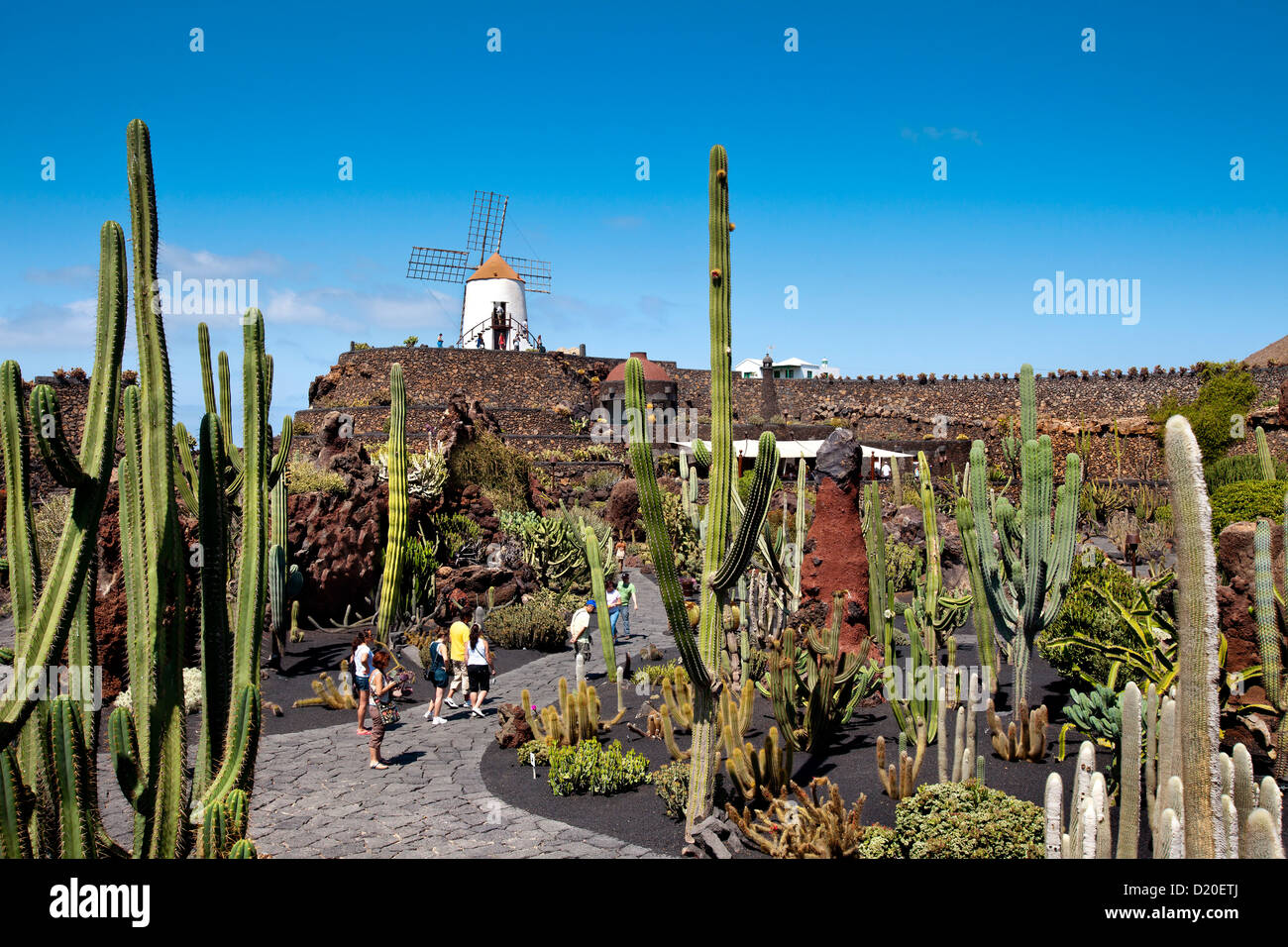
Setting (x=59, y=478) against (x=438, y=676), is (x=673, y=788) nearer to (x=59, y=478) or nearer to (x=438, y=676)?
(x=438, y=676)

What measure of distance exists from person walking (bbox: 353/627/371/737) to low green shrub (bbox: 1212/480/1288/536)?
10114 millimetres

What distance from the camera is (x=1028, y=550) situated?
712cm

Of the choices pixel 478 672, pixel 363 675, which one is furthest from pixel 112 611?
pixel 478 672

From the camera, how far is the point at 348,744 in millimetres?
7980

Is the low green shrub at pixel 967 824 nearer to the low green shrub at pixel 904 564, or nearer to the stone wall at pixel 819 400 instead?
the low green shrub at pixel 904 564

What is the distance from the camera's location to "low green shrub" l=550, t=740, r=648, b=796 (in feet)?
21.9

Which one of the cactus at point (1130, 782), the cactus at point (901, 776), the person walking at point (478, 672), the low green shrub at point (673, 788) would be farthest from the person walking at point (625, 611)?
the cactus at point (1130, 782)

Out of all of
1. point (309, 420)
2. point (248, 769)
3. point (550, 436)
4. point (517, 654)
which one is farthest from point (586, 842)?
point (309, 420)

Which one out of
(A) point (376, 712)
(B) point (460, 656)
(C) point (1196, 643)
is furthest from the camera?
(B) point (460, 656)

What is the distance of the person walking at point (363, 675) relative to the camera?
7996 mm

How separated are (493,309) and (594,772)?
1548 inches

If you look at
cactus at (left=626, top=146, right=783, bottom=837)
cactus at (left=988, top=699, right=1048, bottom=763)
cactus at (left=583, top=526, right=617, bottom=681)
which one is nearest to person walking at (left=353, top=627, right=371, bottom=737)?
cactus at (left=583, top=526, right=617, bottom=681)

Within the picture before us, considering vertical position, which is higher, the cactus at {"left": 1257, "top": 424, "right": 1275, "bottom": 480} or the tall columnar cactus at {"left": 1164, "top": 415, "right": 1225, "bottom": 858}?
the cactus at {"left": 1257, "top": 424, "right": 1275, "bottom": 480}

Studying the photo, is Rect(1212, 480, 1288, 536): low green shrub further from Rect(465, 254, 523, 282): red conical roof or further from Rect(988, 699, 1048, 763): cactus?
Rect(465, 254, 523, 282): red conical roof
